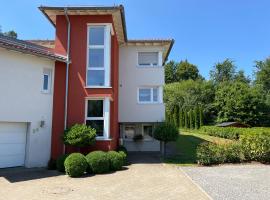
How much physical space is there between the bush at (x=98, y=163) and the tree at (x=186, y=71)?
64.2 metres

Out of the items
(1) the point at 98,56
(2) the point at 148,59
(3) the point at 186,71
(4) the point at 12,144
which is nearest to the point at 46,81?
(1) the point at 98,56

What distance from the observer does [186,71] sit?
257 feet

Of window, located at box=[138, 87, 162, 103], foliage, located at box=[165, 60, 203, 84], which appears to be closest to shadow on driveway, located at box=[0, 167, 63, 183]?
window, located at box=[138, 87, 162, 103]

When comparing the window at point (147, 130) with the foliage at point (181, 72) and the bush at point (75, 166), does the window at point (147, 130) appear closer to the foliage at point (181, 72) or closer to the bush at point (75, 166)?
the bush at point (75, 166)

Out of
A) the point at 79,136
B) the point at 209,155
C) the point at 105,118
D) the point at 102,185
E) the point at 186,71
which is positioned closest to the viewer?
the point at 102,185

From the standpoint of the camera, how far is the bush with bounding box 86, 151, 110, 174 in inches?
Result: 607

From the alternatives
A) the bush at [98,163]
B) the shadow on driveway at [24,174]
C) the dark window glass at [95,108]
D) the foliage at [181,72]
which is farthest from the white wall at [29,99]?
the foliage at [181,72]

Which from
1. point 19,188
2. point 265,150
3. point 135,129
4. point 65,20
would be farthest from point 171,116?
point 19,188

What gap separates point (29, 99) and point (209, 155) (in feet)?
36.3

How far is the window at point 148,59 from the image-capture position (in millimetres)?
24953

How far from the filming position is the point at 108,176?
14812mm

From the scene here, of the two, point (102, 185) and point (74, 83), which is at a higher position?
→ point (74, 83)

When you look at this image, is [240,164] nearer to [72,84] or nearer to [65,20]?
[72,84]

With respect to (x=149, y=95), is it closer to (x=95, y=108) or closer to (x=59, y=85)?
(x=95, y=108)
